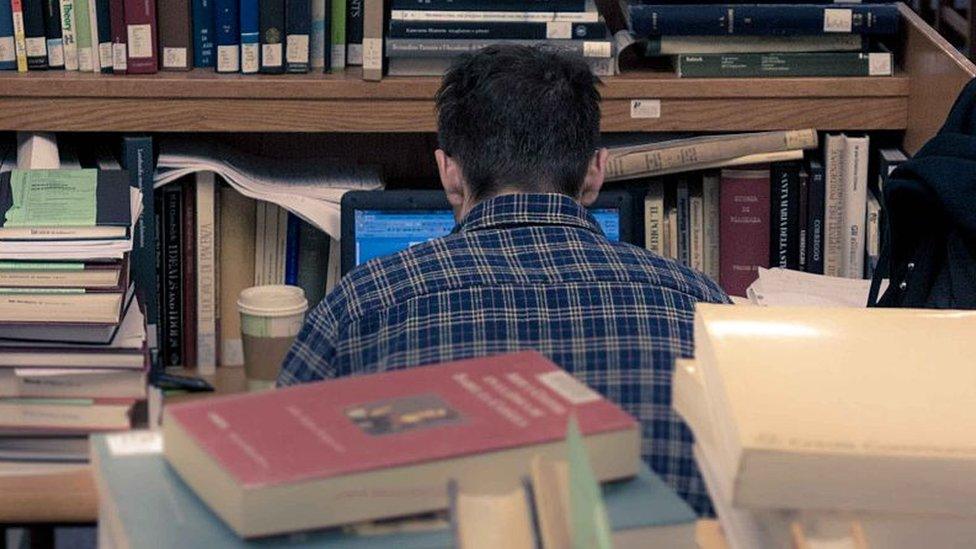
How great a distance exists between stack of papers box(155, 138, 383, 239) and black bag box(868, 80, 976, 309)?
85 centimetres

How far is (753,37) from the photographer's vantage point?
228 cm

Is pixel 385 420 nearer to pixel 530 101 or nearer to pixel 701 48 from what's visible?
pixel 530 101

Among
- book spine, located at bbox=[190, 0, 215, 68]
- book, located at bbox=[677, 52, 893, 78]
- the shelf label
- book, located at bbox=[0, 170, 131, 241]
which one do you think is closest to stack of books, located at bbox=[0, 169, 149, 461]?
book, located at bbox=[0, 170, 131, 241]

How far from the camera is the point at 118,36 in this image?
222 centimetres

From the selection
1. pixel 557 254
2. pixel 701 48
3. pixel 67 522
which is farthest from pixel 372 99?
pixel 67 522

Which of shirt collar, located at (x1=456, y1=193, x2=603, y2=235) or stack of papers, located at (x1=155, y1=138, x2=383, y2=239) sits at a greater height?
shirt collar, located at (x1=456, y1=193, x2=603, y2=235)

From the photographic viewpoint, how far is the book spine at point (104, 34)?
7.27 ft

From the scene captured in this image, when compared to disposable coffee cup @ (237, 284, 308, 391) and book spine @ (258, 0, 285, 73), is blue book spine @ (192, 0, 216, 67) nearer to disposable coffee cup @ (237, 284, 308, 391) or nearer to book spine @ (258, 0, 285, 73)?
book spine @ (258, 0, 285, 73)

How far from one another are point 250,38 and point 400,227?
364 mm

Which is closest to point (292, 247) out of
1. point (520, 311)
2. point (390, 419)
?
point (520, 311)

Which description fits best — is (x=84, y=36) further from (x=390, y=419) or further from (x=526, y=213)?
(x=390, y=419)

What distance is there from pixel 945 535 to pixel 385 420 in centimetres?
30

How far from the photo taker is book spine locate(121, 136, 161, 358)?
225 centimetres

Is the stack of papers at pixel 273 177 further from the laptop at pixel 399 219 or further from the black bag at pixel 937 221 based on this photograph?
the black bag at pixel 937 221
